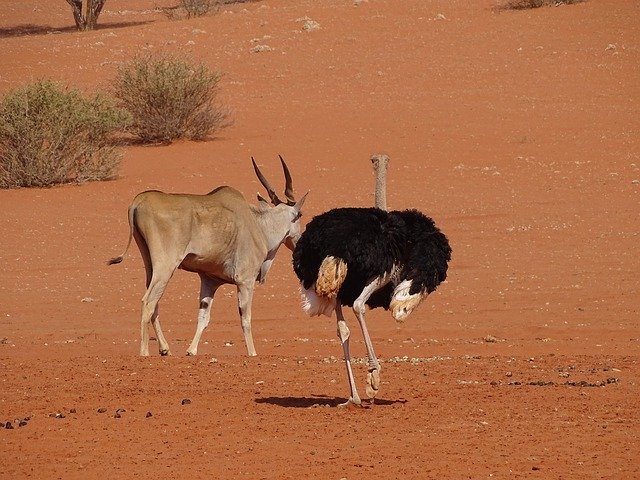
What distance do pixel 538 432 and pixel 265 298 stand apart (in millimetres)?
8360

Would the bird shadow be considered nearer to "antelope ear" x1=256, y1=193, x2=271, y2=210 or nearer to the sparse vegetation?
"antelope ear" x1=256, y1=193, x2=271, y2=210

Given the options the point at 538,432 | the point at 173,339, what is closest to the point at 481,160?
the point at 173,339

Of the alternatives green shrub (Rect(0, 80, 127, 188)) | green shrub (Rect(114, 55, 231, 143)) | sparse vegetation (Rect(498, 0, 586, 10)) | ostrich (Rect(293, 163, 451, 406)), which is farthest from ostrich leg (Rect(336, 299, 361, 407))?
sparse vegetation (Rect(498, 0, 586, 10))

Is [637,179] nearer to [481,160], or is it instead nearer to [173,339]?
[481,160]

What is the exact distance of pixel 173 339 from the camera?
13648mm

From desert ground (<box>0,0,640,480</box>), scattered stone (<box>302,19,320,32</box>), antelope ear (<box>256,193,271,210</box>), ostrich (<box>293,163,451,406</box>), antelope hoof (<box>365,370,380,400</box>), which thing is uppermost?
ostrich (<box>293,163,451,406</box>)

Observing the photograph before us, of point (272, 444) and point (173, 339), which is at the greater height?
point (272, 444)

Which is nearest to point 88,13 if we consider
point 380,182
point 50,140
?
point 50,140

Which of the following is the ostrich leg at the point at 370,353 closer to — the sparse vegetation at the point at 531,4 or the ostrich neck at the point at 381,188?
the ostrich neck at the point at 381,188

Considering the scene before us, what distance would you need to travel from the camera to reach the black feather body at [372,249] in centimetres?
865

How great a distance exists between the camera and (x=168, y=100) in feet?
90.4

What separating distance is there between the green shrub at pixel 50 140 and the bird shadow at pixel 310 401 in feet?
50.9

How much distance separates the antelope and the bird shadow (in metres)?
2.59

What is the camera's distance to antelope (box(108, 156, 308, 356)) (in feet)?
39.4
